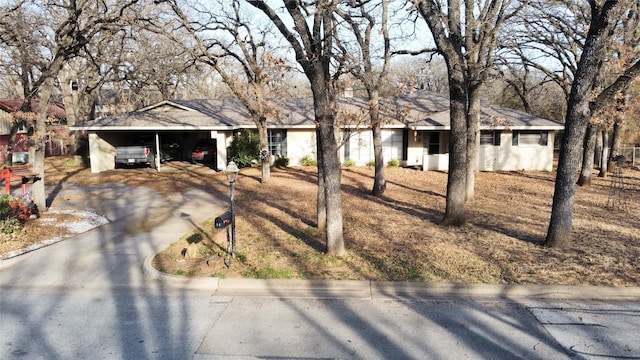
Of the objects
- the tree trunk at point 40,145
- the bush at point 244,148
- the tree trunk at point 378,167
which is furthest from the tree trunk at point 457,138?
the bush at point 244,148

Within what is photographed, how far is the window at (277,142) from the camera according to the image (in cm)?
2244

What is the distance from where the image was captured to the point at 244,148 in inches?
834

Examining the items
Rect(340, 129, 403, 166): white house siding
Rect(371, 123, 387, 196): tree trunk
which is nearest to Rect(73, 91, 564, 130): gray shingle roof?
Rect(340, 129, 403, 166): white house siding

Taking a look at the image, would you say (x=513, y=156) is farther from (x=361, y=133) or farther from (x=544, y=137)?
(x=361, y=133)

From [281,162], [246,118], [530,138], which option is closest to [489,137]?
[530,138]

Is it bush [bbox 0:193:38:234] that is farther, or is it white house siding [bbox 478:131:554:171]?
white house siding [bbox 478:131:554:171]

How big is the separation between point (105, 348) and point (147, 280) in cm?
212

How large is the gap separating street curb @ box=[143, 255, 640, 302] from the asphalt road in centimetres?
2

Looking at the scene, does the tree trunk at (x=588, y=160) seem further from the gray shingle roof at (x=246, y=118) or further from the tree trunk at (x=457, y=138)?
the tree trunk at (x=457, y=138)

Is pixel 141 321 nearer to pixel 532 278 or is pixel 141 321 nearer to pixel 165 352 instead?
pixel 165 352

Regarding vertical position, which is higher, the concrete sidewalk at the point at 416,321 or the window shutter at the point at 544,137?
the window shutter at the point at 544,137

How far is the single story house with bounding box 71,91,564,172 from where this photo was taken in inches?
796

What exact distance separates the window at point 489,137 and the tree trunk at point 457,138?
42.5 ft

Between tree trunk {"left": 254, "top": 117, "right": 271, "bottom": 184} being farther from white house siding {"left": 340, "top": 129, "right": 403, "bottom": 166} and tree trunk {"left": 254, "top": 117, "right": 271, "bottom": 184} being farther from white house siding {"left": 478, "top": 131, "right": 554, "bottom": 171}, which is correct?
white house siding {"left": 478, "top": 131, "right": 554, "bottom": 171}
